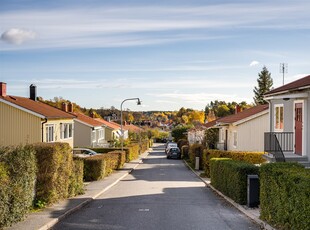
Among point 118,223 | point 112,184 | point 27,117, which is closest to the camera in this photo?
point 118,223

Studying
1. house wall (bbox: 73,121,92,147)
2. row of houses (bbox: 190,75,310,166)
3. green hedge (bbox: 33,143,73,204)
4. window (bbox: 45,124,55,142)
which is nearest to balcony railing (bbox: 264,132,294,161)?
row of houses (bbox: 190,75,310,166)

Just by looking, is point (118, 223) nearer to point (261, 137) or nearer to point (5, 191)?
point (5, 191)

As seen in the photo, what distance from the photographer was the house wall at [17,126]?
33.9 meters

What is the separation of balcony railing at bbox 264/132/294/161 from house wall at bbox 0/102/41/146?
18.2m

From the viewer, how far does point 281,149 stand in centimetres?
2109

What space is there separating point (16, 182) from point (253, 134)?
28692mm

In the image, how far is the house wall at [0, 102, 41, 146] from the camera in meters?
33.9

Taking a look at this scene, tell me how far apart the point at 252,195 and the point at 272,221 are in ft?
13.4

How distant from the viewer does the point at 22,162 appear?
14.1 m

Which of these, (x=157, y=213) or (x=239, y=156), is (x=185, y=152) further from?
(x=157, y=213)

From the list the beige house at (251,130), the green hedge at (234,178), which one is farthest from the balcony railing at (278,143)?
the beige house at (251,130)

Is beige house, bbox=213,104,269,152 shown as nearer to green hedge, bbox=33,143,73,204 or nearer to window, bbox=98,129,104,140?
green hedge, bbox=33,143,73,204

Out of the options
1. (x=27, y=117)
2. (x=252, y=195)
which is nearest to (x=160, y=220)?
(x=252, y=195)

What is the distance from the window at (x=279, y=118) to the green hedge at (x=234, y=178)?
4.54m
